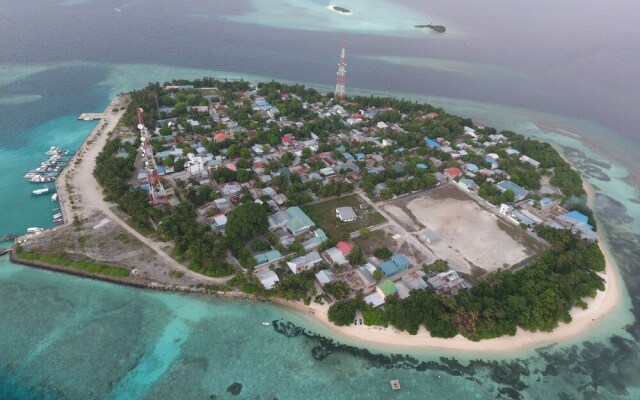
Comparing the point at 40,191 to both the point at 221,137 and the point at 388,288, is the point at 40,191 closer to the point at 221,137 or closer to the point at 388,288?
the point at 221,137

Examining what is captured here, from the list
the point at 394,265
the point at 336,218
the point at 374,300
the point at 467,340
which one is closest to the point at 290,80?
the point at 336,218

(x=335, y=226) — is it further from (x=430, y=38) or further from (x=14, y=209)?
(x=430, y=38)

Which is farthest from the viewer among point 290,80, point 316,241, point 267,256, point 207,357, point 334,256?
point 290,80

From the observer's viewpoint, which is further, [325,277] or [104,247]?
[104,247]

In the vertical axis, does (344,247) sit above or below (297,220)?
below

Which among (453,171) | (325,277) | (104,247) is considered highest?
(453,171)

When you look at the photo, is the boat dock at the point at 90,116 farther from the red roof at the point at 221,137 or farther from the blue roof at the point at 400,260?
the blue roof at the point at 400,260

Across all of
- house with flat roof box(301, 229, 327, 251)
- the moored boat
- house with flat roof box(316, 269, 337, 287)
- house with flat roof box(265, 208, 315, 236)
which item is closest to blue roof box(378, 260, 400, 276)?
house with flat roof box(316, 269, 337, 287)

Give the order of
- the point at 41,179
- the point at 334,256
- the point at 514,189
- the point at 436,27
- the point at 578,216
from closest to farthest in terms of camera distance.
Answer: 1. the point at 334,256
2. the point at 578,216
3. the point at 41,179
4. the point at 514,189
5. the point at 436,27

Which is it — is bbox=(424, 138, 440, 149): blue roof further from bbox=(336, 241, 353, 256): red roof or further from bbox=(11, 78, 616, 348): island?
bbox=(336, 241, 353, 256): red roof
